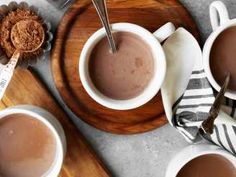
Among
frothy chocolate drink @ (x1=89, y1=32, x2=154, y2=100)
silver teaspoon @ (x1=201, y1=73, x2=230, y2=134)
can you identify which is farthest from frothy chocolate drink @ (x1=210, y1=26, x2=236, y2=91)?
frothy chocolate drink @ (x1=89, y1=32, x2=154, y2=100)

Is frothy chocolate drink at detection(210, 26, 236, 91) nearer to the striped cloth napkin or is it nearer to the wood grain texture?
the striped cloth napkin

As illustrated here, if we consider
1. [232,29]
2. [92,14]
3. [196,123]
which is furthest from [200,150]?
[92,14]

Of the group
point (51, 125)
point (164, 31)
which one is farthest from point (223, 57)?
point (51, 125)

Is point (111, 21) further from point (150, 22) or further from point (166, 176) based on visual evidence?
point (166, 176)

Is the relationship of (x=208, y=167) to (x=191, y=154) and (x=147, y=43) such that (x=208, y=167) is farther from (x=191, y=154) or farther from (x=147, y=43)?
(x=147, y=43)

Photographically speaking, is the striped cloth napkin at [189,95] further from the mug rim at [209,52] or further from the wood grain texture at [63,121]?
the wood grain texture at [63,121]

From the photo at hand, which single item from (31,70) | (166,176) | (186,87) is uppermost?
(31,70)

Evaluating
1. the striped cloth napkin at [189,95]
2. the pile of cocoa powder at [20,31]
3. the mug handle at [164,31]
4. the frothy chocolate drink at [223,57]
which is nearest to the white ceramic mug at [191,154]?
the striped cloth napkin at [189,95]
